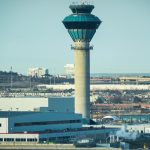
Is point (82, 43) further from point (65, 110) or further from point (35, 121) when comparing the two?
point (35, 121)

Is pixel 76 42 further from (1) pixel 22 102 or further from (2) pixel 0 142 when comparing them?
(2) pixel 0 142

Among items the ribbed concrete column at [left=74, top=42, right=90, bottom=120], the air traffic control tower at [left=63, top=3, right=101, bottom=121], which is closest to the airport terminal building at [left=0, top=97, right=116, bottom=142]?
the ribbed concrete column at [left=74, top=42, right=90, bottom=120]

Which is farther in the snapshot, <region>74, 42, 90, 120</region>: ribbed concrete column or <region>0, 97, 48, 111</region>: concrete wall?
<region>74, 42, 90, 120</region>: ribbed concrete column

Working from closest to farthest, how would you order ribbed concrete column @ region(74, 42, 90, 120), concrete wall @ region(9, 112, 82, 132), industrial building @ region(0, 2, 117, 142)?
industrial building @ region(0, 2, 117, 142), concrete wall @ region(9, 112, 82, 132), ribbed concrete column @ region(74, 42, 90, 120)

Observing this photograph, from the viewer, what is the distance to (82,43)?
169 m

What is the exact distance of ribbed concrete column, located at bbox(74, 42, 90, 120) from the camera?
165250 millimetres

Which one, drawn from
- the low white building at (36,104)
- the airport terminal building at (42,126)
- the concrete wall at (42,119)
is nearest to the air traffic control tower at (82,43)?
the low white building at (36,104)

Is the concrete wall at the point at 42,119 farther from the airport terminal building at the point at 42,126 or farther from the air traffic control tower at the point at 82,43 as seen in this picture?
the air traffic control tower at the point at 82,43

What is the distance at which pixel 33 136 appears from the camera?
13038 centimetres

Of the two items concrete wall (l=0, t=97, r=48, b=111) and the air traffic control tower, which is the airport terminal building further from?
the air traffic control tower

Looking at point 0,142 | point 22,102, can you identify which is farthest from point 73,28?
point 0,142

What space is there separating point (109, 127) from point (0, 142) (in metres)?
34.4

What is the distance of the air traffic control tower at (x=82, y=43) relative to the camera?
16538 cm

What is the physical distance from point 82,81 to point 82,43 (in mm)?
5228
